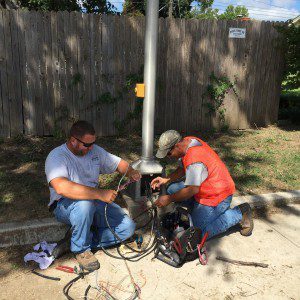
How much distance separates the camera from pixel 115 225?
3.67m

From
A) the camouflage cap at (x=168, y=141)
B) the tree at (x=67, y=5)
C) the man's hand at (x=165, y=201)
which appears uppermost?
the tree at (x=67, y=5)

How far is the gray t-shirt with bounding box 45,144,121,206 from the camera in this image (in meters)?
3.19

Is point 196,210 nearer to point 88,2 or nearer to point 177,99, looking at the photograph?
point 177,99

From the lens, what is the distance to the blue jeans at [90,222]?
3.19 m

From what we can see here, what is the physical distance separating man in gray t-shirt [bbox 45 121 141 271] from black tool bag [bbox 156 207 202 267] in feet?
1.17

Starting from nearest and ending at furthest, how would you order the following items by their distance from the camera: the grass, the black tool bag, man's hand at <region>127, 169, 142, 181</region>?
the black tool bag
man's hand at <region>127, 169, 142, 181</region>
the grass

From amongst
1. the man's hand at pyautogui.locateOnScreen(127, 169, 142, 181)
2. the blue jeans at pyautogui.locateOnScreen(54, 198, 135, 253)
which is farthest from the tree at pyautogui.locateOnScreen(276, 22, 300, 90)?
the blue jeans at pyautogui.locateOnScreen(54, 198, 135, 253)

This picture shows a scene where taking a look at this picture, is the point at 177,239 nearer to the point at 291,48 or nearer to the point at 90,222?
the point at 90,222

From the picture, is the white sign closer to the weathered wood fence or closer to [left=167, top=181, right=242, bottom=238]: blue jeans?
the weathered wood fence

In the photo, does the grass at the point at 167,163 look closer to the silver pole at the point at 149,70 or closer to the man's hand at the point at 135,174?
the man's hand at the point at 135,174

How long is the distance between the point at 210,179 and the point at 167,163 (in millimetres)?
2155

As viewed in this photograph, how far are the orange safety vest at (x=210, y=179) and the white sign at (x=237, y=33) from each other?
4.74 metres

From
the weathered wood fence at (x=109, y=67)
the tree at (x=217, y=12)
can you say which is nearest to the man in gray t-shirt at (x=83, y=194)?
the weathered wood fence at (x=109, y=67)

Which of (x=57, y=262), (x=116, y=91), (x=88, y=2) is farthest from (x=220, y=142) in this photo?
(x=88, y=2)
